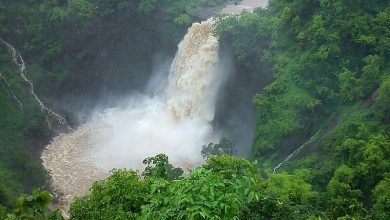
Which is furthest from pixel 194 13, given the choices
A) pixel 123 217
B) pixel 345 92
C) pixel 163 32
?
pixel 123 217

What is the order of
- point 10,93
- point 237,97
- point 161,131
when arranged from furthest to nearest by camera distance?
1. point 10,93
2. point 161,131
3. point 237,97

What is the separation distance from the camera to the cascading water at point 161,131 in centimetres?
2438

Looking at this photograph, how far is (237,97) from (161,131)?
4.51m

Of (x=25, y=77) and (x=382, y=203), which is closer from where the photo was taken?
(x=382, y=203)

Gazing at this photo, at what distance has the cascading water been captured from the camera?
24375 millimetres

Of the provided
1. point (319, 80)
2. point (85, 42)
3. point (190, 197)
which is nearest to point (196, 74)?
point (85, 42)

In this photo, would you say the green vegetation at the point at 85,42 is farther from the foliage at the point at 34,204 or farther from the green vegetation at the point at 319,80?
the foliage at the point at 34,204

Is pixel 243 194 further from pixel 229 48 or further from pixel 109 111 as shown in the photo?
pixel 109 111

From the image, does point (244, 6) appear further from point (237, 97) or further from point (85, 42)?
point (85, 42)

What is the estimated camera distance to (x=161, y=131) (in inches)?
1067

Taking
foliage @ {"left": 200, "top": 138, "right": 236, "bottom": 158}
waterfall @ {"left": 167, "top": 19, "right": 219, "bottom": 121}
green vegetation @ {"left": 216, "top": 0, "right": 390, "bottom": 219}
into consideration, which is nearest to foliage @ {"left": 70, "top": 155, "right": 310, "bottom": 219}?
green vegetation @ {"left": 216, "top": 0, "right": 390, "bottom": 219}

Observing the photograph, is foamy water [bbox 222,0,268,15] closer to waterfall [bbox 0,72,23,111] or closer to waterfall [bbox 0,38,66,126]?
waterfall [bbox 0,38,66,126]

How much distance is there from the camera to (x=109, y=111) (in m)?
30.2

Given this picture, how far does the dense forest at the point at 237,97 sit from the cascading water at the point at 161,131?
95 centimetres
